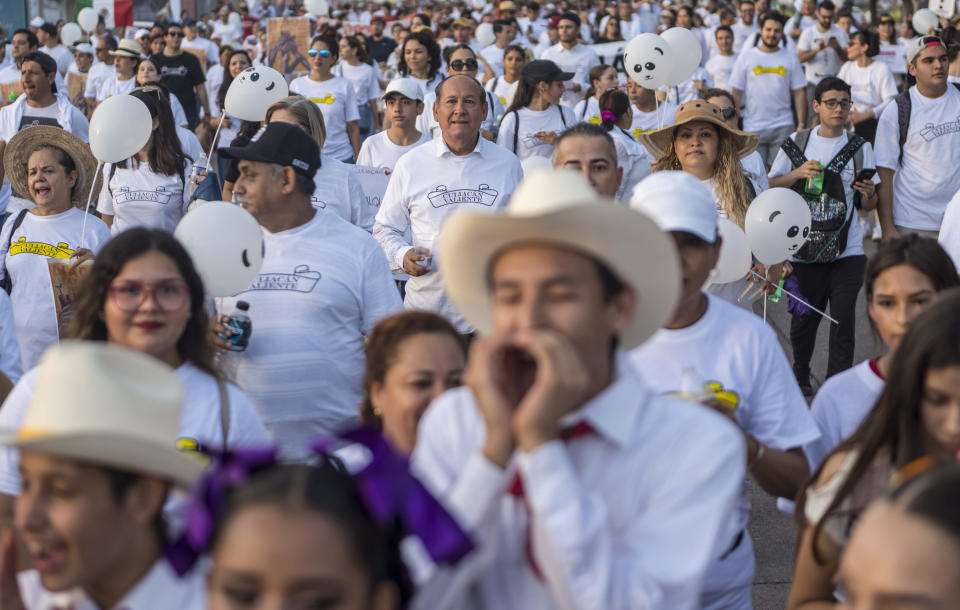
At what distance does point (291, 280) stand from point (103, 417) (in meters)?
2.51

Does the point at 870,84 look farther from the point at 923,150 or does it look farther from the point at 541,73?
the point at 541,73

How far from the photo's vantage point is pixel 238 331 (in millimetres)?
4652

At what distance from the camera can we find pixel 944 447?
276 centimetres

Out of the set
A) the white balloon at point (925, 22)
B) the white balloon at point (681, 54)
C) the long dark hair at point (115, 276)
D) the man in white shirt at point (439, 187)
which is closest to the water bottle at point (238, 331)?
the long dark hair at point (115, 276)

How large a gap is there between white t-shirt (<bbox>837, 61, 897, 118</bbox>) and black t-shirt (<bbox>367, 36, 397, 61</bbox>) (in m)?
7.95

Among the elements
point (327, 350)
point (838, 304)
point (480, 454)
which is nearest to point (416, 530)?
point (480, 454)

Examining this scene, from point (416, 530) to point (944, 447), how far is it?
Answer: 4.37 feet

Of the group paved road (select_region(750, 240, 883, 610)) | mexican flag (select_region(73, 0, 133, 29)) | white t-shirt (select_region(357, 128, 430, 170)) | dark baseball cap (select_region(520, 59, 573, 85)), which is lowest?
paved road (select_region(750, 240, 883, 610))

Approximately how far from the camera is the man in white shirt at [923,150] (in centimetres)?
898

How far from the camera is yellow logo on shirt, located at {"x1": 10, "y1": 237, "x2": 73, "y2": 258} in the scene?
20.3ft

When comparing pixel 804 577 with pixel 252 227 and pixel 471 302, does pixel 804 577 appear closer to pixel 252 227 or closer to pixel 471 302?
pixel 471 302

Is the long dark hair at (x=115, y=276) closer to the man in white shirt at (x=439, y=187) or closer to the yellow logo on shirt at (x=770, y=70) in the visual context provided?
the man in white shirt at (x=439, y=187)

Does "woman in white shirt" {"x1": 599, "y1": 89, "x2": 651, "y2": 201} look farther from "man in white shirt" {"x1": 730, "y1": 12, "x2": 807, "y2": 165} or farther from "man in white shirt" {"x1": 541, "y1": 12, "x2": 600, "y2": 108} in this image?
"man in white shirt" {"x1": 730, "y1": 12, "x2": 807, "y2": 165}

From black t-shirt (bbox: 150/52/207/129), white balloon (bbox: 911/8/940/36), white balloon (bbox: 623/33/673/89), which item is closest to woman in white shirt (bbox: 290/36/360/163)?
white balloon (bbox: 623/33/673/89)
